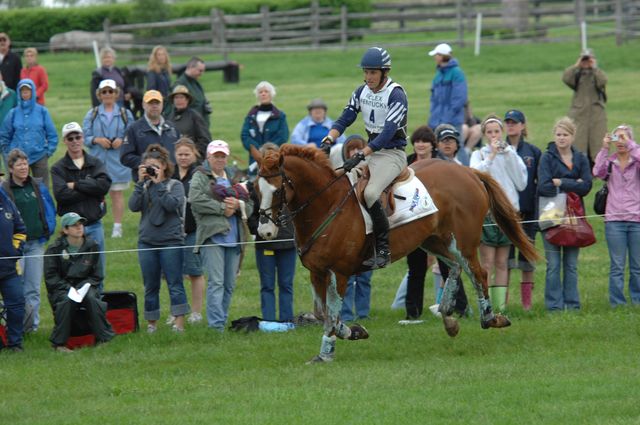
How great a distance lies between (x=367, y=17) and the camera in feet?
145

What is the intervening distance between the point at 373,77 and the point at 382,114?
1.28 ft

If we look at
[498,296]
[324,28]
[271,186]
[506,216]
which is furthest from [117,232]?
[324,28]

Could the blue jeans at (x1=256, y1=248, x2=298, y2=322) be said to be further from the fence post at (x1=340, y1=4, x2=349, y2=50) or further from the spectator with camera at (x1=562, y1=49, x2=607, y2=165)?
the fence post at (x1=340, y1=4, x2=349, y2=50)

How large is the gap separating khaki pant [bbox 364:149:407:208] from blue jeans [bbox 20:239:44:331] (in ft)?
14.6

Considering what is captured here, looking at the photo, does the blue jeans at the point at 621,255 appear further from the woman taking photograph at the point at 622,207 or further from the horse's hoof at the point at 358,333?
the horse's hoof at the point at 358,333

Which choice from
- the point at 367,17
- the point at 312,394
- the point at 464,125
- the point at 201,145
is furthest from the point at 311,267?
the point at 367,17

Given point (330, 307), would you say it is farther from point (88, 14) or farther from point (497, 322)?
point (88, 14)

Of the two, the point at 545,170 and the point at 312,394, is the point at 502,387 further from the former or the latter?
the point at 545,170

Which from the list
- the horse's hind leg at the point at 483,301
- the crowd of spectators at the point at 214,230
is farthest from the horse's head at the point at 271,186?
the horse's hind leg at the point at 483,301

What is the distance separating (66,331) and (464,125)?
11.1 meters

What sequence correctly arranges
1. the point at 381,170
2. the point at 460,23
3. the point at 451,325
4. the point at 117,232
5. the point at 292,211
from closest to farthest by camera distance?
the point at 292,211, the point at 381,170, the point at 451,325, the point at 117,232, the point at 460,23

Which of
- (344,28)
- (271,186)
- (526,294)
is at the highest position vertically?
(344,28)

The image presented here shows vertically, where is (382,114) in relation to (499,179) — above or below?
above

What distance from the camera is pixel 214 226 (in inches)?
534
